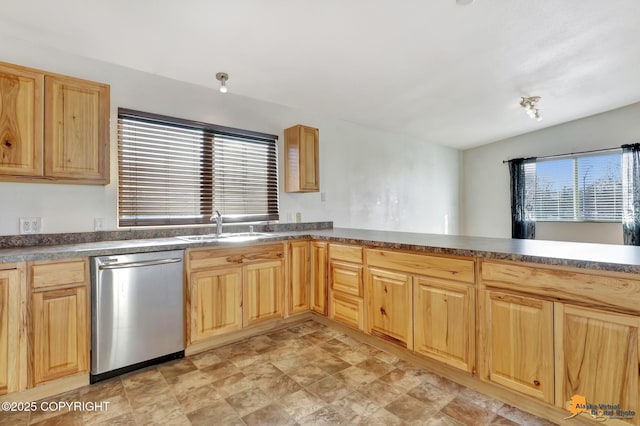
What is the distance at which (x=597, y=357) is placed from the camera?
1.43m

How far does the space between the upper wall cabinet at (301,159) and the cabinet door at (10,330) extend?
2.39 metres

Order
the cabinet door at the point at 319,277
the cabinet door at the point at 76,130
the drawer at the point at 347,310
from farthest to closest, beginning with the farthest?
the cabinet door at the point at 319,277 → the drawer at the point at 347,310 → the cabinet door at the point at 76,130

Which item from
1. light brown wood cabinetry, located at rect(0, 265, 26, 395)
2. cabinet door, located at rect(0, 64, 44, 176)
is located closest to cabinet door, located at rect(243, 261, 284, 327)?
light brown wood cabinetry, located at rect(0, 265, 26, 395)

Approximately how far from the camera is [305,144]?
3504 millimetres

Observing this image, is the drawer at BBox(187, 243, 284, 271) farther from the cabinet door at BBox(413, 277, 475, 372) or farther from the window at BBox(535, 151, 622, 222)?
the window at BBox(535, 151, 622, 222)

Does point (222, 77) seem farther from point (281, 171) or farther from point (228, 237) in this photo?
point (228, 237)

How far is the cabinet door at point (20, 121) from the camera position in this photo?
194cm

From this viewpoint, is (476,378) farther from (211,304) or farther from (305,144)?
(305,144)

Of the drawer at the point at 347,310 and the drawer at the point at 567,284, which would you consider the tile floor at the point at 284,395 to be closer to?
the drawer at the point at 347,310

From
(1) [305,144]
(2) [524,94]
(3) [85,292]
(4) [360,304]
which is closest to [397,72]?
(1) [305,144]

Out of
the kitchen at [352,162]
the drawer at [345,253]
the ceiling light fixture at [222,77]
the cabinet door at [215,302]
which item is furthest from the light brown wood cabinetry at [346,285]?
the ceiling light fixture at [222,77]

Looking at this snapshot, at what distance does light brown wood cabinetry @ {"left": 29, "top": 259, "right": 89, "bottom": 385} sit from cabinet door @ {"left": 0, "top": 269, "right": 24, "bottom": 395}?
0.07m

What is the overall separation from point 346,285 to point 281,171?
63.4 inches

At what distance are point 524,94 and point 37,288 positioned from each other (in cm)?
513
